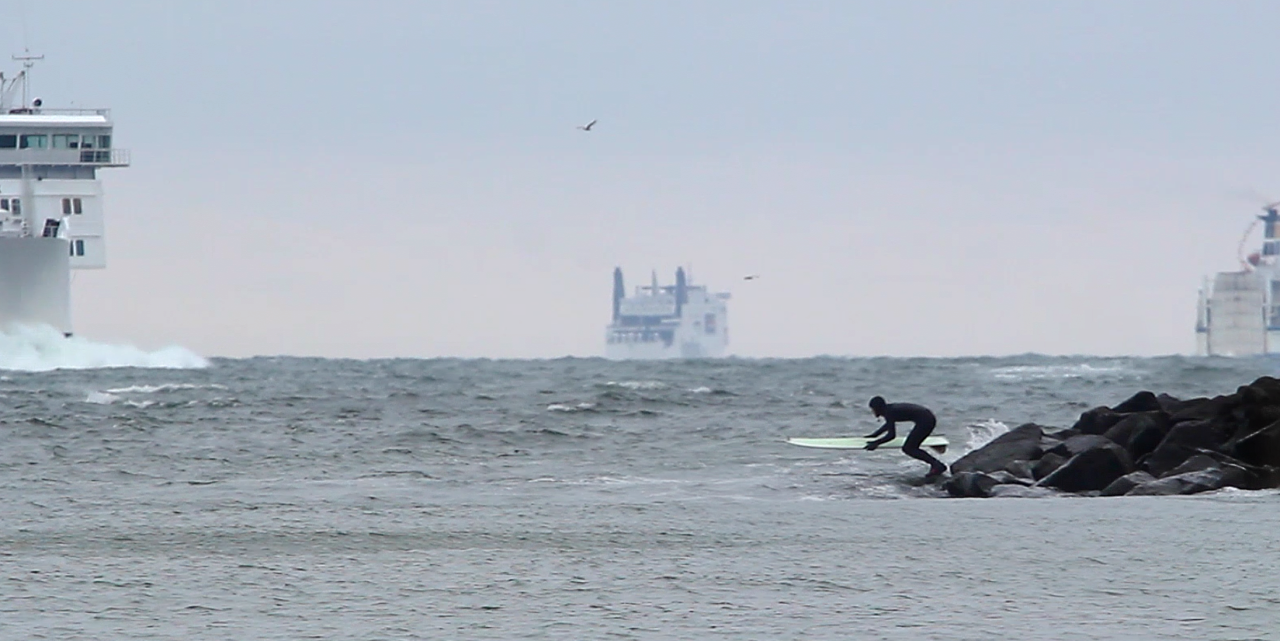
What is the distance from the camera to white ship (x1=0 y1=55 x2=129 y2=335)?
3501 inches

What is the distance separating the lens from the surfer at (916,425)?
98.4ft

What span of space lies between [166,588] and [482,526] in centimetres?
607

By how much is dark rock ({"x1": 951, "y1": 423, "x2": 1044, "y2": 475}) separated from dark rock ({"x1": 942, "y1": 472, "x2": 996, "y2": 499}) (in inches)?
58.4

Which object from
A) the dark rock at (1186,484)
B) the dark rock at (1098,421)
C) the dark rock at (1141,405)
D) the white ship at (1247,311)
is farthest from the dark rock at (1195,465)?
the white ship at (1247,311)

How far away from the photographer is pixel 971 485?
90.9ft

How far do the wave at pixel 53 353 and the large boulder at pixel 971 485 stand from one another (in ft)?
226

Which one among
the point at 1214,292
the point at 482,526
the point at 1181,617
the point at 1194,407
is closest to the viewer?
the point at 1181,617

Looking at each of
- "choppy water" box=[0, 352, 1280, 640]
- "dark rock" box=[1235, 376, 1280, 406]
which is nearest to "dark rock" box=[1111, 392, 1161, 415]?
"dark rock" box=[1235, 376, 1280, 406]

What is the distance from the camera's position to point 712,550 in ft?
69.4

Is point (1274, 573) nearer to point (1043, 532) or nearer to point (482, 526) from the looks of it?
point (1043, 532)

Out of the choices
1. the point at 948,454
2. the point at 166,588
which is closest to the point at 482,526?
the point at 166,588

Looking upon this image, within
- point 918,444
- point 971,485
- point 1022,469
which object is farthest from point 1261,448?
point 918,444

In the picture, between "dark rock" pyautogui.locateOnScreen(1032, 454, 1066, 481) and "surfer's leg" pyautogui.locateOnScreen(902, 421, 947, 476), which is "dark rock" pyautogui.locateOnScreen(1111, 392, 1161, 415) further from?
"dark rock" pyautogui.locateOnScreen(1032, 454, 1066, 481)

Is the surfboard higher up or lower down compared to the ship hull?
lower down
